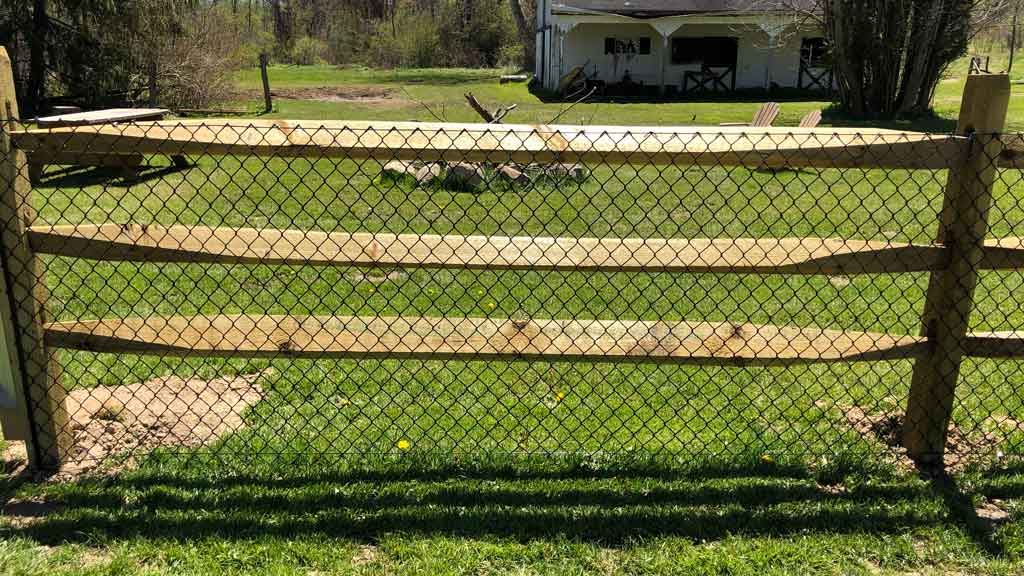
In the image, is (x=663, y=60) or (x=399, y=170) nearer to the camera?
(x=399, y=170)

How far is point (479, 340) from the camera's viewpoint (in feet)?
11.9

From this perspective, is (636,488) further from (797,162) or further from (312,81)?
(312,81)

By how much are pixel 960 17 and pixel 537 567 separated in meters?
18.6

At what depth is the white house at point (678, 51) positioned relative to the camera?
27359 millimetres

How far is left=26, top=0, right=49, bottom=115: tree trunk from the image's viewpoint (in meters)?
16.9

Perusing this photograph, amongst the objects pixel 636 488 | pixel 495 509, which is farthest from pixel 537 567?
pixel 636 488

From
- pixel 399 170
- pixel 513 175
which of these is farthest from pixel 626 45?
pixel 399 170

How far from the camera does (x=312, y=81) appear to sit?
31.4 m

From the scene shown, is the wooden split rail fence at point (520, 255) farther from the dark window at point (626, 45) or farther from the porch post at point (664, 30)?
the dark window at point (626, 45)

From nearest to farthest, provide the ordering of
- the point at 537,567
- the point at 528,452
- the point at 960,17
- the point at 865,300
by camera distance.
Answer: the point at 537,567 → the point at 528,452 → the point at 865,300 → the point at 960,17

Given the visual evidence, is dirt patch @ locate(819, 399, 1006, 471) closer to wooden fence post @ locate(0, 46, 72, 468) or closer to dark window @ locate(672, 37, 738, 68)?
wooden fence post @ locate(0, 46, 72, 468)

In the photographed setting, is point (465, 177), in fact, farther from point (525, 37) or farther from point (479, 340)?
point (525, 37)

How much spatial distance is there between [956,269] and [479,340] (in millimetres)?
1873

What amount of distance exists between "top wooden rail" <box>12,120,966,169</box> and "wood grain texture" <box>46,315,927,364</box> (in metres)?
0.71
